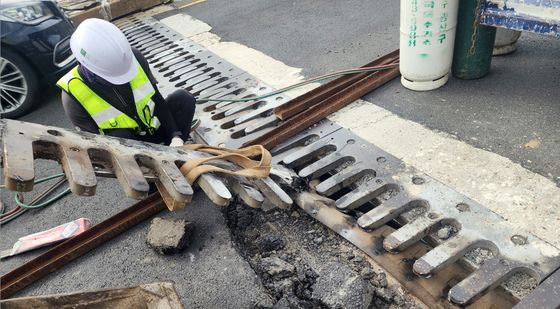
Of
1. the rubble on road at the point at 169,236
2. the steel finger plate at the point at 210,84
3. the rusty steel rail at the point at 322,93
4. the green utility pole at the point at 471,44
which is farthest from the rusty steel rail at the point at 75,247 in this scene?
the green utility pole at the point at 471,44

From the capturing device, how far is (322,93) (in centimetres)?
372

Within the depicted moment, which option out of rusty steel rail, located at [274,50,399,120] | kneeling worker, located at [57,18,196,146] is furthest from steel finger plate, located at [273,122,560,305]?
kneeling worker, located at [57,18,196,146]

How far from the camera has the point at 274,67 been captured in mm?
4609

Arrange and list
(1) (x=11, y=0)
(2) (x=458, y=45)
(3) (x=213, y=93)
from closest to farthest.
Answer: (2) (x=458, y=45)
(3) (x=213, y=93)
(1) (x=11, y=0)

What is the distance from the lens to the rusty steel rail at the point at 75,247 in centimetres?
265

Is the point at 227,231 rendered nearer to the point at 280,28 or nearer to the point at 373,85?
the point at 373,85

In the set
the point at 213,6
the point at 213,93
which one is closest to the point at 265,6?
the point at 213,6

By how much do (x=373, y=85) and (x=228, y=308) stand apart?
2228mm

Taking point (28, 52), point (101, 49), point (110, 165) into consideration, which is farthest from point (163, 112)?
point (28, 52)

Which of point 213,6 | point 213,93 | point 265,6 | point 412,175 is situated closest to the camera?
point 412,175

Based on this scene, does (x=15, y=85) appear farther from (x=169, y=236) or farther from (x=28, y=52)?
(x=169, y=236)

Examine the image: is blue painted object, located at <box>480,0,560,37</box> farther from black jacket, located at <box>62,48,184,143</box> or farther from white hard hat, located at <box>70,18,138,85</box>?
white hard hat, located at <box>70,18,138,85</box>

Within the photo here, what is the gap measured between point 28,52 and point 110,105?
7.81 ft

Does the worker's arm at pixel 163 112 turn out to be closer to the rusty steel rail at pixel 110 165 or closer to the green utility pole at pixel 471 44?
the rusty steel rail at pixel 110 165
